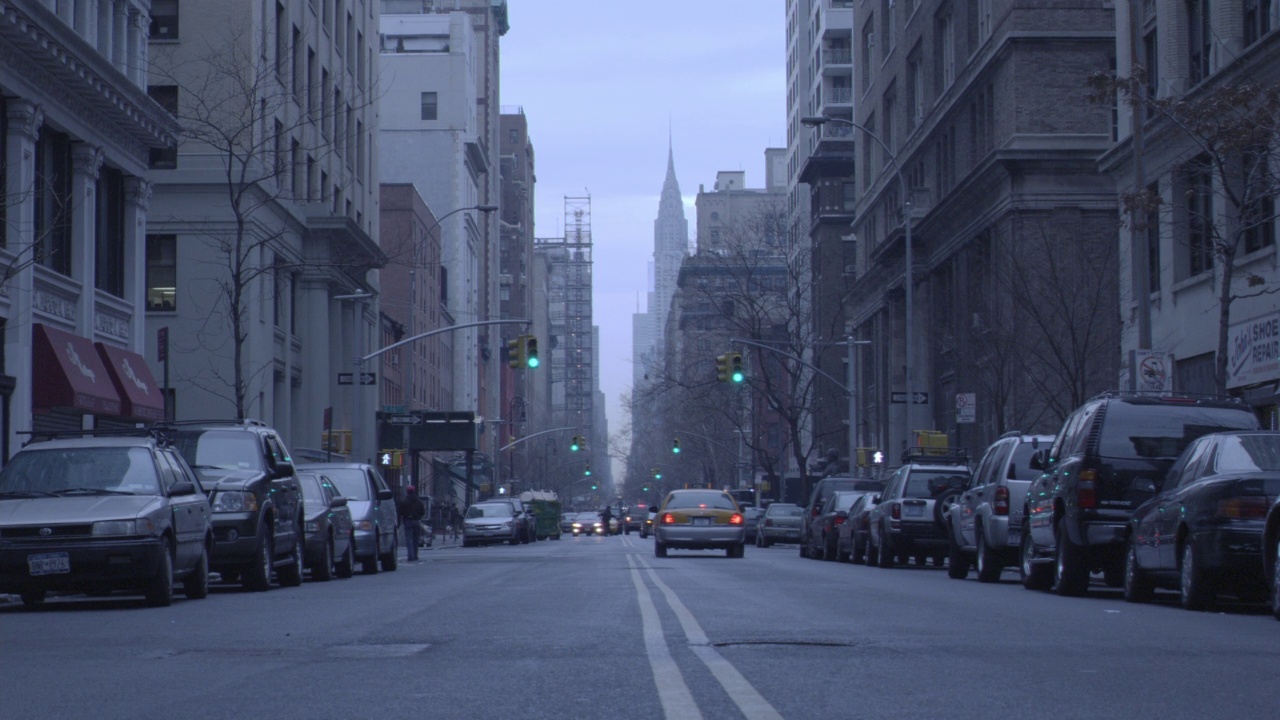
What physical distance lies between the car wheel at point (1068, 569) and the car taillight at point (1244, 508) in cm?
344

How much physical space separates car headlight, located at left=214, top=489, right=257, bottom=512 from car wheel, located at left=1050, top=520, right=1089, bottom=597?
9204mm

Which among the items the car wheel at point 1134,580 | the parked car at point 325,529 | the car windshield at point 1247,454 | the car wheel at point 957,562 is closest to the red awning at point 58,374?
the parked car at point 325,529

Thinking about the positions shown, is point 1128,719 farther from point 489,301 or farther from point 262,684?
point 489,301

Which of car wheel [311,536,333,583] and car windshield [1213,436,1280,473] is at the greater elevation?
car windshield [1213,436,1280,473]

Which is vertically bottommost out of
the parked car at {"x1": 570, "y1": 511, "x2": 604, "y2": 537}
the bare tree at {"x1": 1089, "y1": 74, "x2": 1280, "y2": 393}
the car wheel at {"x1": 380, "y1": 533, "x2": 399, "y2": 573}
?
the parked car at {"x1": 570, "y1": 511, "x2": 604, "y2": 537}

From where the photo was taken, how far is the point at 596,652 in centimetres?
1050

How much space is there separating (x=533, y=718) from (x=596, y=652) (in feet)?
10.1

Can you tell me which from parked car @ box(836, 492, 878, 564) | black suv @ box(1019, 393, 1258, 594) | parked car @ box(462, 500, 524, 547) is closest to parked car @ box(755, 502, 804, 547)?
parked car @ box(462, 500, 524, 547)

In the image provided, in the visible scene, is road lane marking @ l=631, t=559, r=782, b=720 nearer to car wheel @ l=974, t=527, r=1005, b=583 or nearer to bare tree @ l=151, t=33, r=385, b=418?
car wheel @ l=974, t=527, r=1005, b=583

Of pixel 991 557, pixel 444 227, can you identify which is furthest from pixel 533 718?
pixel 444 227

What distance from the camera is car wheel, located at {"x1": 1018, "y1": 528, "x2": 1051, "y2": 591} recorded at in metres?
20.2

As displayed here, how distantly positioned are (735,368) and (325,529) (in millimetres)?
24658

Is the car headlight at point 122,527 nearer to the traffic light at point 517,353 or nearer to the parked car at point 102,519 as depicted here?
the parked car at point 102,519

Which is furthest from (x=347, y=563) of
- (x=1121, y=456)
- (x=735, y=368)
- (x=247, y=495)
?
(x=735, y=368)
